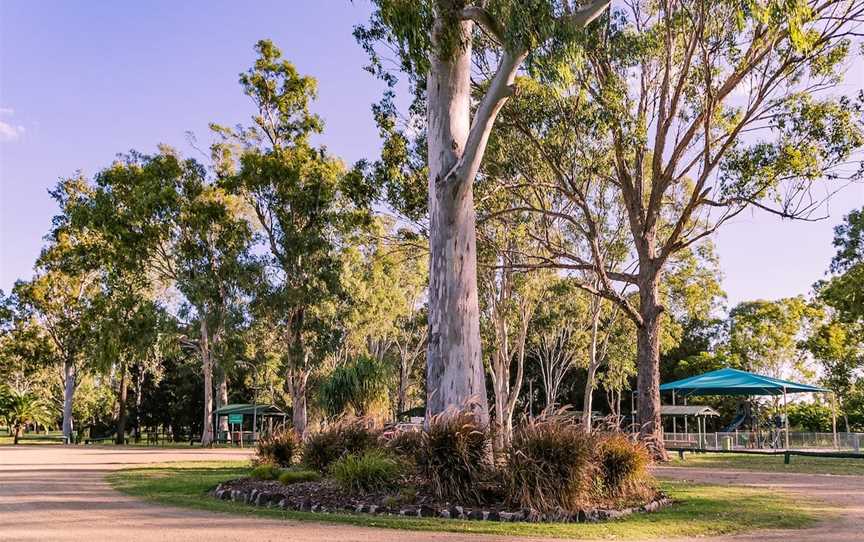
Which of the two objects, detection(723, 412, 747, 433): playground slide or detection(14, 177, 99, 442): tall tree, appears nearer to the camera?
detection(723, 412, 747, 433): playground slide

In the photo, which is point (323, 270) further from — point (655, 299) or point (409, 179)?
point (655, 299)

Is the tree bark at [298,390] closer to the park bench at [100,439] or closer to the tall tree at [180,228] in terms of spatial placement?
the tall tree at [180,228]

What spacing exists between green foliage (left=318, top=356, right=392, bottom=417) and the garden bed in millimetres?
9174

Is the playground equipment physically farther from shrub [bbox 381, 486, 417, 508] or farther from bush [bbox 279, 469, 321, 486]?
shrub [bbox 381, 486, 417, 508]

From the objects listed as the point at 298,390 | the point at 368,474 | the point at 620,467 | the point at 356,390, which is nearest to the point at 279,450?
the point at 368,474

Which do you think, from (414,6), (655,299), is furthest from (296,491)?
(655,299)

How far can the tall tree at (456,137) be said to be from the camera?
11305 mm

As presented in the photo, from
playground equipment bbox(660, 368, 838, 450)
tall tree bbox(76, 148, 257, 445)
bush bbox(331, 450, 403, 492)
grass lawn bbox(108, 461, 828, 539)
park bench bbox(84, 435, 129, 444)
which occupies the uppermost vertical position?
tall tree bbox(76, 148, 257, 445)

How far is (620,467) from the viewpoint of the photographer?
32.2 feet

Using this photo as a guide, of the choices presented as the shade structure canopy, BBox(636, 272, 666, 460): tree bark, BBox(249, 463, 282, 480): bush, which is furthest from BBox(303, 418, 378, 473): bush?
the shade structure canopy

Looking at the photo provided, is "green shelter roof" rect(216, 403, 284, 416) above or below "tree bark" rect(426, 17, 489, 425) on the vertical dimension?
below

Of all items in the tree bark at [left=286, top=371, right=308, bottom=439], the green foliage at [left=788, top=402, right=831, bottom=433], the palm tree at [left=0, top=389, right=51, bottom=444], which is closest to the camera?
the tree bark at [left=286, top=371, right=308, bottom=439]

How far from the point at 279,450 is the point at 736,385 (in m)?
17.6

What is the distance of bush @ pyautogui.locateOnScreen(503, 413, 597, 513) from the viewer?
866 cm
